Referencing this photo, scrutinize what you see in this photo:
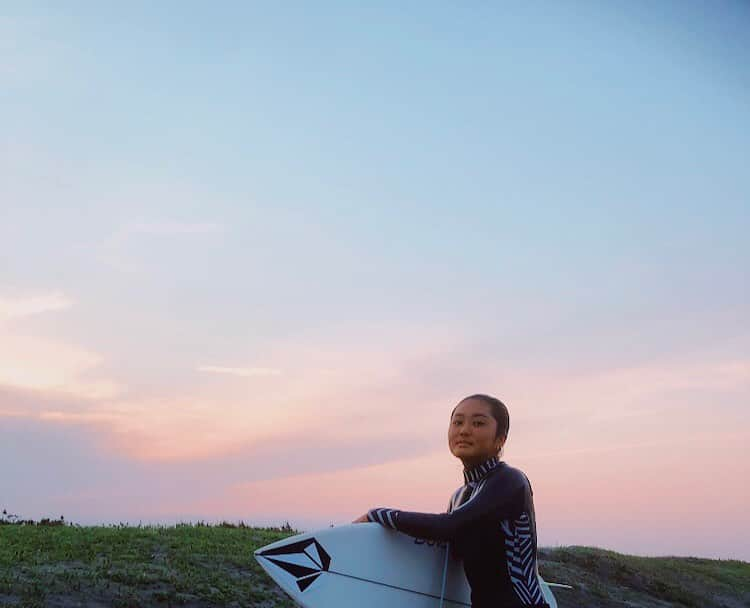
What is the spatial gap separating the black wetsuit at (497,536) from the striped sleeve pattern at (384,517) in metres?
0.26

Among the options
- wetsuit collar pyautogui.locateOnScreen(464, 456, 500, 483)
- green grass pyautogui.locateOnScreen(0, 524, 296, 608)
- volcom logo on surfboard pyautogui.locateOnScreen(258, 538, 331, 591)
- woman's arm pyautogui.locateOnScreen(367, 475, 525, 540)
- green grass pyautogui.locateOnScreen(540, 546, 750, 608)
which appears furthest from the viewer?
green grass pyautogui.locateOnScreen(540, 546, 750, 608)

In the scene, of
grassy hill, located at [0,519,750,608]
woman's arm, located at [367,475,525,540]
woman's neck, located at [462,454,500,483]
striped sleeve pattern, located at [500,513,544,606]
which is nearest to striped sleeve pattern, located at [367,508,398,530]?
woman's arm, located at [367,475,525,540]

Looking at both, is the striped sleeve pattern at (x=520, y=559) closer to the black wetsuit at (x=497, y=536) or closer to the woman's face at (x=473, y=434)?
the black wetsuit at (x=497, y=536)

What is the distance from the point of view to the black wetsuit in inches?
172

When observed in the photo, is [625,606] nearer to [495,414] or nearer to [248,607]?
[248,607]

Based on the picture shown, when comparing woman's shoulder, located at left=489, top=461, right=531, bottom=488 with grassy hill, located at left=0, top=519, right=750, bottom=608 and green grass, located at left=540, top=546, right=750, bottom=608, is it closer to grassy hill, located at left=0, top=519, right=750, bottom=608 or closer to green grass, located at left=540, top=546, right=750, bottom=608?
grassy hill, located at left=0, top=519, right=750, bottom=608

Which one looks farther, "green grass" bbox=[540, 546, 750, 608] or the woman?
"green grass" bbox=[540, 546, 750, 608]

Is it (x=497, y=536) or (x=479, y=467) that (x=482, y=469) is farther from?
(x=497, y=536)

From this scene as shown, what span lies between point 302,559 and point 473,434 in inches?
57.1

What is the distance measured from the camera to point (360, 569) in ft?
17.2

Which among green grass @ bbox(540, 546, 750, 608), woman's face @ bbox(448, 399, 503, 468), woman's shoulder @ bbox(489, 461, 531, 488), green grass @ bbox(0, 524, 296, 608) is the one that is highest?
woman's face @ bbox(448, 399, 503, 468)

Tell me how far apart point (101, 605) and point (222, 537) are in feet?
15.8

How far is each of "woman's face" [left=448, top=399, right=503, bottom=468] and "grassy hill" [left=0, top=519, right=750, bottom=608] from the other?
8.17 meters

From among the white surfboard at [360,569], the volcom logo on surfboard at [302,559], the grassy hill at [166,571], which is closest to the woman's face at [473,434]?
the white surfboard at [360,569]
